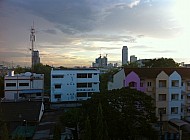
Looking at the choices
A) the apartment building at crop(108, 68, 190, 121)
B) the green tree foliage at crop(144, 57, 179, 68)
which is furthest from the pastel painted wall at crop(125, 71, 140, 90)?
the green tree foliage at crop(144, 57, 179, 68)

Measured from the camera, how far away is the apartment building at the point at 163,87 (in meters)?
18.3

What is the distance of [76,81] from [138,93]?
15.7 metres

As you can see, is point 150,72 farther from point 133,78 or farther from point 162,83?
point 133,78

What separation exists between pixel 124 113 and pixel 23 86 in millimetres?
19504

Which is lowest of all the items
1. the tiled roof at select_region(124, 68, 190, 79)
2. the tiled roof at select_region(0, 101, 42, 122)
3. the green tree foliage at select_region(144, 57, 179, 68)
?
the tiled roof at select_region(0, 101, 42, 122)

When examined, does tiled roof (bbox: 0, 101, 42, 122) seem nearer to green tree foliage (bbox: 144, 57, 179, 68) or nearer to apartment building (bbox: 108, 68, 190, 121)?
apartment building (bbox: 108, 68, 190, 121)

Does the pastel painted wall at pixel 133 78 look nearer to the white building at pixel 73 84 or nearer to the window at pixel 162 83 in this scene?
the window at pixel 162 83

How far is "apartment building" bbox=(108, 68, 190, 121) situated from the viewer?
1833 cm

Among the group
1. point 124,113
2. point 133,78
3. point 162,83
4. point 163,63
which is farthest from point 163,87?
point 163,63

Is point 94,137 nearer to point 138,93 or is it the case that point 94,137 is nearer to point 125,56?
point 138,93

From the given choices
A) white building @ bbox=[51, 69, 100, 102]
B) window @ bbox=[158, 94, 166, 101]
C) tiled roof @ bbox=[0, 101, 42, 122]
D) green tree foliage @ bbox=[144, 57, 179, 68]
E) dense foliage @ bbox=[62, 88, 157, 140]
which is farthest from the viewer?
green tree foliage @ bbox=[144, 57, 179, 68]

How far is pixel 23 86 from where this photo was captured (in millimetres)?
29812

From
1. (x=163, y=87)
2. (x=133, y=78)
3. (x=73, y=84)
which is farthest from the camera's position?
(x=73, y=84)

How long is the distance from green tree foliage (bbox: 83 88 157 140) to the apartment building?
4.46 meters
